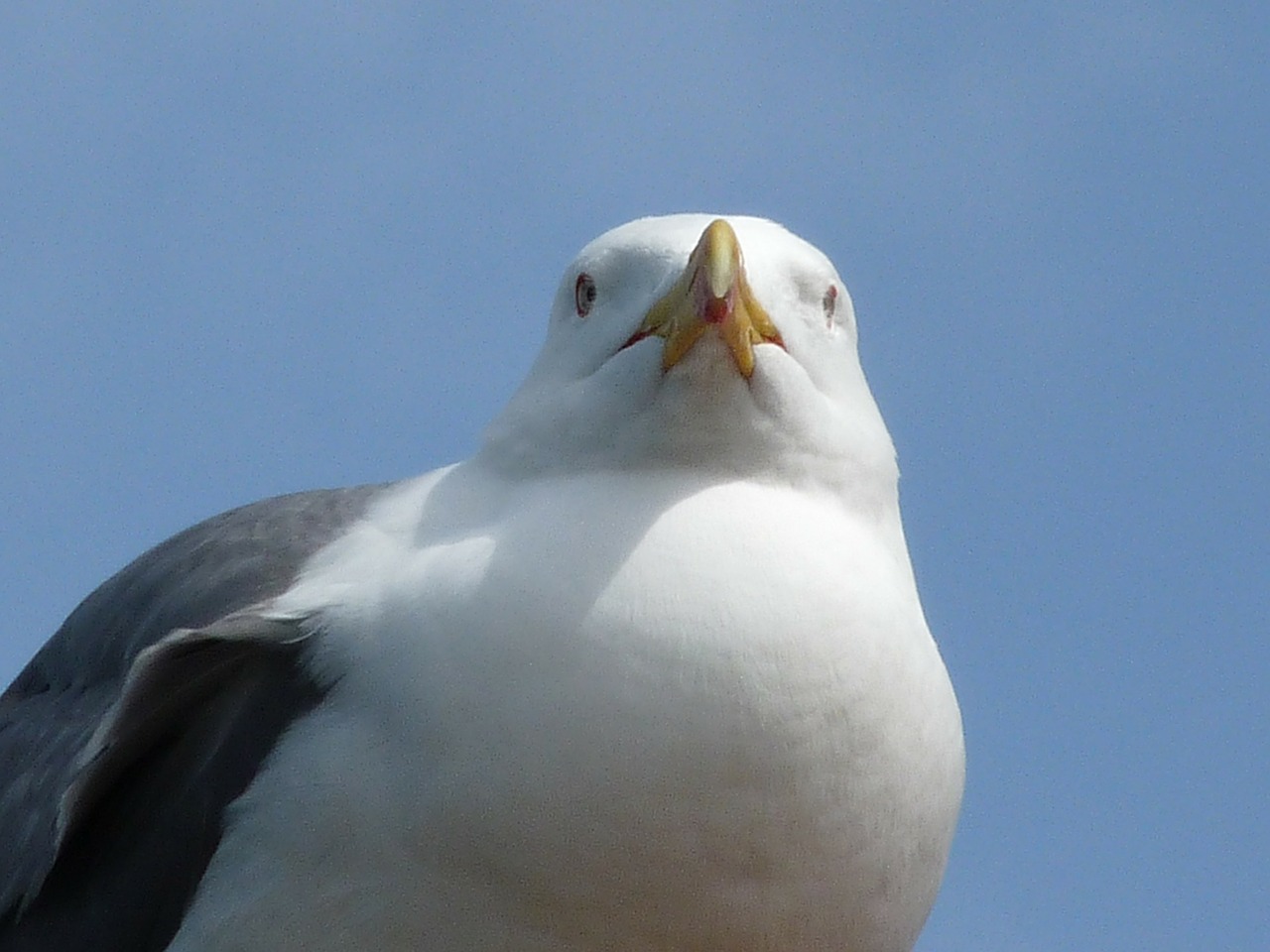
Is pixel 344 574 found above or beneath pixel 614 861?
above

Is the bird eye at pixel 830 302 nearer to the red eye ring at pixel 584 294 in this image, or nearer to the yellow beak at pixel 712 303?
the yellow beak at pixel 712 303

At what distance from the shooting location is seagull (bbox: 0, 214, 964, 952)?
10.2 ft

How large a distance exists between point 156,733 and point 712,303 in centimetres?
141

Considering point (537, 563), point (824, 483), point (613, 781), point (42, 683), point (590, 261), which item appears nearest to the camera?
point (613, 781)

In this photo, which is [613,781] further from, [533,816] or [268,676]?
[268,676]

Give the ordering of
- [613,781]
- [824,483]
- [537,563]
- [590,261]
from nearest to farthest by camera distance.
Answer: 1. [613,781]
2. [537,563]
3. [824,483]
4. [590,261]

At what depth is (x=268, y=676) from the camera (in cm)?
351

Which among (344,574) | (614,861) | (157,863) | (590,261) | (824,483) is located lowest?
(157,863)

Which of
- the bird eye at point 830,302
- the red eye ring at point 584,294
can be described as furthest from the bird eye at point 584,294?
the bird eye at point 830,302

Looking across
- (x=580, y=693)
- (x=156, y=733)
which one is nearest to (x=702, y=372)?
(x=580, y=693)

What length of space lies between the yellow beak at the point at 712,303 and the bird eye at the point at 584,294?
14.4 inches

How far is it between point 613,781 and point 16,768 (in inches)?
66.6

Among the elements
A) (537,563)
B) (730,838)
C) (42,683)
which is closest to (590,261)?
(537,563)

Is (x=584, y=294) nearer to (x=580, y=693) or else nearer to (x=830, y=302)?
(x=830, y=302)
